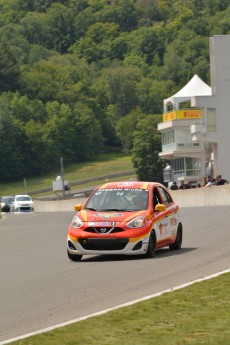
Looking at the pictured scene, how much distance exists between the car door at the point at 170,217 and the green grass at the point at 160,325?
7.36 meters

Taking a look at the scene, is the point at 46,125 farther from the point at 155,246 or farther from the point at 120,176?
the point at 155,246

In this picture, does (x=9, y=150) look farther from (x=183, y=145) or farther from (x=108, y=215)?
(x=108, y=215)

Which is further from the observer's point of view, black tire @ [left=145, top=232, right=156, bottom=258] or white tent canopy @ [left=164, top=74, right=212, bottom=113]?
white tent canopy @ [left=164, top=74, right=212, bottom=113]

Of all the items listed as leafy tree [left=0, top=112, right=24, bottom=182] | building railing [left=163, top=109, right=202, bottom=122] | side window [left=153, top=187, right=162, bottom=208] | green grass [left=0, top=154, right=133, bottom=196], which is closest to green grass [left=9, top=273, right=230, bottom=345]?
side window [left=153, top=187, right=162, bottom=208]

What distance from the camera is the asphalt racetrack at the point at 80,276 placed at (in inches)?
559

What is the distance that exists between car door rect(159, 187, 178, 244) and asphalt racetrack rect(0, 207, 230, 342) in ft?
1.00

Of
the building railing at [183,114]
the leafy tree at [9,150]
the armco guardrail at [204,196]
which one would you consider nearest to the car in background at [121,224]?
the armco guardrail at [204,196]

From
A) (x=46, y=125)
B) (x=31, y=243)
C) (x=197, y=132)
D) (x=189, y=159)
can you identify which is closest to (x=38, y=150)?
(x=46, y=125)

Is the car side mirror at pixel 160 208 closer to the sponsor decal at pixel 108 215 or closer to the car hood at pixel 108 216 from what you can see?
the car hood at pixel 108 216

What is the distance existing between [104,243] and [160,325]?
8271mm

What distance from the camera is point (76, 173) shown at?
175625mm

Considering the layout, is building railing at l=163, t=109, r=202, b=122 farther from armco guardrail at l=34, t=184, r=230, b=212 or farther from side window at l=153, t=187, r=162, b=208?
side window at l=153, t=187, r=162, b=208

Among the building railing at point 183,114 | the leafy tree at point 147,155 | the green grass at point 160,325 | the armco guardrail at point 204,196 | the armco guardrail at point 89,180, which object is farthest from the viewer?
the armco guardrail at point 89,180

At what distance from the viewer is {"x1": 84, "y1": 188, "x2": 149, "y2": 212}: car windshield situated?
21.5 m
